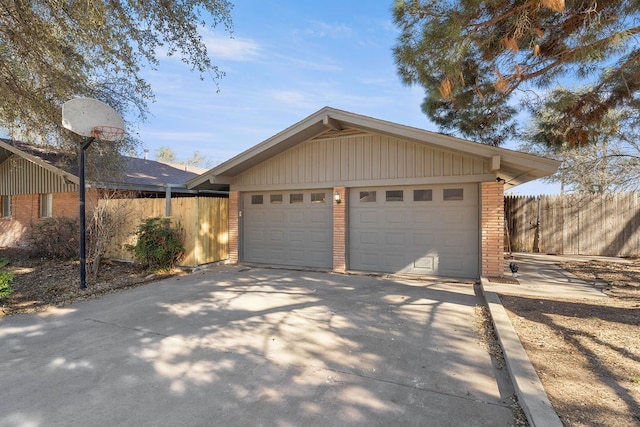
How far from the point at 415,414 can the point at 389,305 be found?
2.96 meters

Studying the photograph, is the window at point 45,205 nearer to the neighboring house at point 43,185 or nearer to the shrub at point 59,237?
the neighboring house at point 43,185

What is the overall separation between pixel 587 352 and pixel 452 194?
4386 mm

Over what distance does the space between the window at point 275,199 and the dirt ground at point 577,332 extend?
3.32 metres

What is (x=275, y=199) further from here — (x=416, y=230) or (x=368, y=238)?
(x=416, y=230)

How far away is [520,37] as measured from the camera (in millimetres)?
5078

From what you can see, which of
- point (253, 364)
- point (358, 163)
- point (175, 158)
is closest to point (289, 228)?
point (358, 163)

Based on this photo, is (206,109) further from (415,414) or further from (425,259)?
(415,414)

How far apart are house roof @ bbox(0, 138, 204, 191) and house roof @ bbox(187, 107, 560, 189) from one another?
1975 millimetres

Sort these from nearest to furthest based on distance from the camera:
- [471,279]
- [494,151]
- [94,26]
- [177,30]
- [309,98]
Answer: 1. [94,26]
2. [177,30]
3. [494,151]
4. [471,279]
5. [309,98]

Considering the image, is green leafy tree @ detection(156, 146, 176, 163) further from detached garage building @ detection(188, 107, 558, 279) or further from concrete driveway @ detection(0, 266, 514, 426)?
concrete driveway @ detection(0, 266, 514, 426)

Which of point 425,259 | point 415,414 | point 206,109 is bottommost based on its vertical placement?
point 415,414

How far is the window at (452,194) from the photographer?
7340 millimetres

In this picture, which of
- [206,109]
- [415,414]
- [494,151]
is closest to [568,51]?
[494,151]

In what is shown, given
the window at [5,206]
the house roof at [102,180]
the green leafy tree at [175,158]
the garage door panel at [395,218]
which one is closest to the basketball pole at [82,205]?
the house roof at [102,180]
